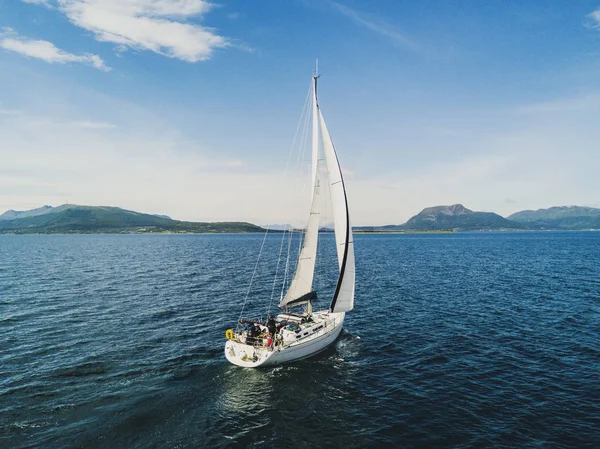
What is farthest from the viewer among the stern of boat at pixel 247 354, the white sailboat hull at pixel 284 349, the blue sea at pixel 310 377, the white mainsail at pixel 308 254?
the white mainsail at pixel 308 254

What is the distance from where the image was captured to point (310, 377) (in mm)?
26766

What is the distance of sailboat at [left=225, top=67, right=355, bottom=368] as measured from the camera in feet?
90.9

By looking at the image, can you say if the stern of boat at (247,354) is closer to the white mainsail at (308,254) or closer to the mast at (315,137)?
the white mainsail at (308,254)

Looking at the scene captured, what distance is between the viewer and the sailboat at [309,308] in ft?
90.9

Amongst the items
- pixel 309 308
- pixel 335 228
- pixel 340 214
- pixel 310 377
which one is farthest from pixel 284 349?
pixel 340 214

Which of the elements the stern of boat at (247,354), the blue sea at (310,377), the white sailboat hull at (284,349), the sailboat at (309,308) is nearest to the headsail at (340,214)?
the sailboat at (309,308)

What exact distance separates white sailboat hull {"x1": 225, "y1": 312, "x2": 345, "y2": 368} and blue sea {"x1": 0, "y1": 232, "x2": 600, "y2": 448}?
929 millimetres

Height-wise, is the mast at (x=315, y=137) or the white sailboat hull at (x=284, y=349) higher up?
the mast at (x=315, y=137)

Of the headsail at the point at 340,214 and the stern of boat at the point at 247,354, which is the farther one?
the headsail at the point at 340,214

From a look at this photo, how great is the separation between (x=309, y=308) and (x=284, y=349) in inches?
286

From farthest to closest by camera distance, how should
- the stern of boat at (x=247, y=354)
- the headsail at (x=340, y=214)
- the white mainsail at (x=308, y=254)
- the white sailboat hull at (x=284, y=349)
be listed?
the white mainsail at (x=308, y=254)
the headsail at (x=340, y=214)
the white sailboat hull at (x=284, y=349)
the stern of boat at (x=247, y=354)

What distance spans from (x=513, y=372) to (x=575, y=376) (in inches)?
170

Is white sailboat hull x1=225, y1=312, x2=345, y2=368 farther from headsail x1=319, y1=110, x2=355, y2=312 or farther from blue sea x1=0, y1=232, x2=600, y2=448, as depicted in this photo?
headsail x1=319, y1=110, x2=355, y2=312

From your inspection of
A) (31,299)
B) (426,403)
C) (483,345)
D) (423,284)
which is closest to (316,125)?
(426,403)
